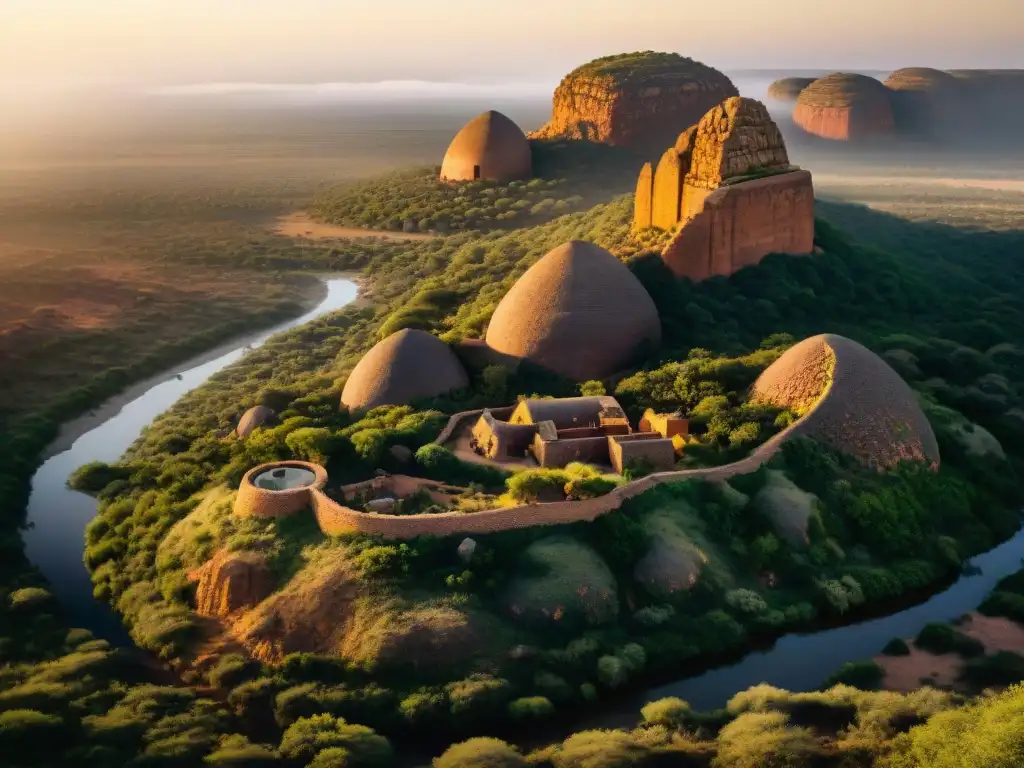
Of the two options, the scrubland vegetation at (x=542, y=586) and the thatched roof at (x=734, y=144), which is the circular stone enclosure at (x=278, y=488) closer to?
the scrubland vegetation at (x=542, y=586)

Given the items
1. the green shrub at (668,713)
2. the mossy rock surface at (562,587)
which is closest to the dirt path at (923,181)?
the mossy rock surface at (562,587)

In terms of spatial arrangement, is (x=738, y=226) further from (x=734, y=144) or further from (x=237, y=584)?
(x=237, y=584)

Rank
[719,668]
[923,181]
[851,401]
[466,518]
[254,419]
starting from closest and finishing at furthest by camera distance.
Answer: [719,668] < [466,518] < [851,401] < [254,419] < [923,181]

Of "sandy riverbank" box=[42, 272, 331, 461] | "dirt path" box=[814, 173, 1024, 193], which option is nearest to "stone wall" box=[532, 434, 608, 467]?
"sandy riverbank" box=[42, 272, 331, 461]

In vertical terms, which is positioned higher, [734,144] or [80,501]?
[734,144]

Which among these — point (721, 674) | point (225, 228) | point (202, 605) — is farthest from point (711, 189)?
point (225, 228)

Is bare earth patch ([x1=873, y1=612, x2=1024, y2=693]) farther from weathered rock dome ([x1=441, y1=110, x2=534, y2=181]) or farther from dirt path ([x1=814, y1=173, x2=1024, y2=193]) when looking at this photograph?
dirt path ([x1=814, y1=173, x2=1024, y2=193])

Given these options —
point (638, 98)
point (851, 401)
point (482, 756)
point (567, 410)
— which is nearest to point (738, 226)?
point (851, 401)
